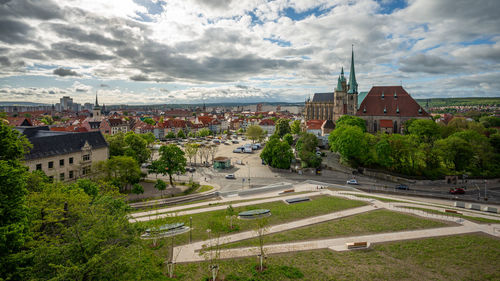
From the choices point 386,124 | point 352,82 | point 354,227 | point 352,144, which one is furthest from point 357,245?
point 352,82

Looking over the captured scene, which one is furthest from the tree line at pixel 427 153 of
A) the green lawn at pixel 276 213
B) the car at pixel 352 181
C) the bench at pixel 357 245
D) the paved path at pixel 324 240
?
the bench at pixel 357 245

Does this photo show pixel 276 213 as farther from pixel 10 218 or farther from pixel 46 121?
pixel 46 121

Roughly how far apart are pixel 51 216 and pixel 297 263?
1675 cm

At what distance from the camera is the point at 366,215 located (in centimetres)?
2797

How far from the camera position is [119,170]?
3844cm

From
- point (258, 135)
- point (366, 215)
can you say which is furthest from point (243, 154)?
point (366, 215)

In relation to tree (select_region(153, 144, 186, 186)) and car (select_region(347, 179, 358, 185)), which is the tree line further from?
tree (select_region(153, 144, 186, 186))

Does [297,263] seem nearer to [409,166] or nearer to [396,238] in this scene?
[396,238]

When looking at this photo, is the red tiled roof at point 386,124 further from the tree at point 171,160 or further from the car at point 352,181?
the tree at point 171,160

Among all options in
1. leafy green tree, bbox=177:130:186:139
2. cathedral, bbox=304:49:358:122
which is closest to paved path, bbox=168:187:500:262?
cathedral, bbox=304:49:358:122

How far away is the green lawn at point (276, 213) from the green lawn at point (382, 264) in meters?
5.43

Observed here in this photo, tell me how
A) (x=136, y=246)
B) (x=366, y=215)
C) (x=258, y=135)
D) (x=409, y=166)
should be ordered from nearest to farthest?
(x=136, y=246)
(x=366, y=215)
(x=409, y=166)
(x=258, y=135)

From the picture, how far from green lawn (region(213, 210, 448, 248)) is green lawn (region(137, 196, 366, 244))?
2.61 meters

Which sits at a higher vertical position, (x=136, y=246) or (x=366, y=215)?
(x=136, y=246)
